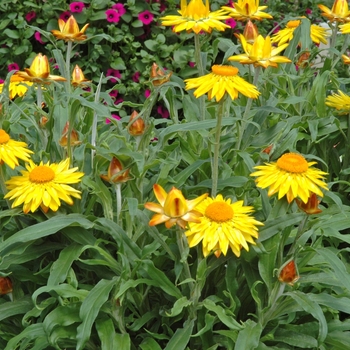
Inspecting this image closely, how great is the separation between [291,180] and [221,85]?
31cm

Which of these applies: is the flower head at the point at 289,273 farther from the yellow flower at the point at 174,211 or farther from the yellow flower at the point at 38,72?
the yellow flower at the point at 38,72

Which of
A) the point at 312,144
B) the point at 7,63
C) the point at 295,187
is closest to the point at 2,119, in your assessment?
the point at 295,187

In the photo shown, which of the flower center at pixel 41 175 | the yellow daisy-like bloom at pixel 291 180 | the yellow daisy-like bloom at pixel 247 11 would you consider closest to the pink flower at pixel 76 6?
the yellow daisy-like bloom at pixel 247 11

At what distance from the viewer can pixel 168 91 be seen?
2.51m

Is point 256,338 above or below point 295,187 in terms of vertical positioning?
below

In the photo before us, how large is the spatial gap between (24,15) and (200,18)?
8.09 feet

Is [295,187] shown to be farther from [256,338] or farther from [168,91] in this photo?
[168,91]

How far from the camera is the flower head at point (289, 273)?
5.14 feet

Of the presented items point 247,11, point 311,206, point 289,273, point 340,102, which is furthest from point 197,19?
point 289,273

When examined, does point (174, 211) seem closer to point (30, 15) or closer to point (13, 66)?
point (13, 66)

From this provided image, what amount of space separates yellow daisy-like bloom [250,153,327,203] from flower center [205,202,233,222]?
113mm

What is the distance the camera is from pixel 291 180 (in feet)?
5.39

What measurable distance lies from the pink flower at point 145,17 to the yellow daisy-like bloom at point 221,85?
8.72 ft

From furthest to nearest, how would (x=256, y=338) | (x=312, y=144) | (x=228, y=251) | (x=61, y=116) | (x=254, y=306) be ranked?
1. (x=312, y=144)
2. (x=61, y=116)
3. (x=254, y=306)
4. (x=228, y=251)
5. (x=256, y=338)
